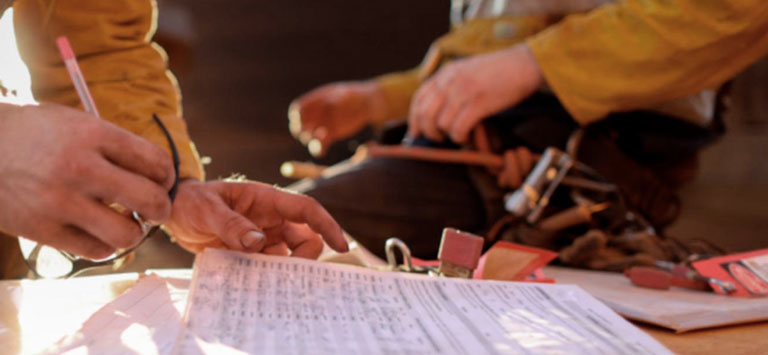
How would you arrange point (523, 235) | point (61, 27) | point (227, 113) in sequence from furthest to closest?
point (227, 113) < point (523, 235) < point (61, 27)

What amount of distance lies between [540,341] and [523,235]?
46cm

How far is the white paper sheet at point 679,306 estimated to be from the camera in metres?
0.53

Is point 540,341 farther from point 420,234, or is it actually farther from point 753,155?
Result: point 753,155

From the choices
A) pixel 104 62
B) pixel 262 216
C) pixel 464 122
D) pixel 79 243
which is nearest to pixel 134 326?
pixel 79 243

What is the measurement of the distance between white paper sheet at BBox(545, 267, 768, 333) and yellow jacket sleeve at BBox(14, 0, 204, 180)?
0.43 meters

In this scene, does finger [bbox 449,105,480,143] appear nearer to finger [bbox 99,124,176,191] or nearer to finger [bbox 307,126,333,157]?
finger [bbox 307,126,333,157]

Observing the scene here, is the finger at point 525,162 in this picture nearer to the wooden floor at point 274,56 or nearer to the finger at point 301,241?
the finger at point 301,241

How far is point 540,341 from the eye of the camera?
1.38 ft

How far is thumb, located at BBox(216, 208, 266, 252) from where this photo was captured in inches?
20.2

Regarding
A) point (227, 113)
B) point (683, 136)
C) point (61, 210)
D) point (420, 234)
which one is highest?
point (61, 210)

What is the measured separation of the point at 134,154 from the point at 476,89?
1.95 ft

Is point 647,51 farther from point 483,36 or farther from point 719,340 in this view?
point 719,340

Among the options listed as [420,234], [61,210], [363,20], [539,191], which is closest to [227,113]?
[363,20]

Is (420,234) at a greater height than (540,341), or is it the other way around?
(540,341)
